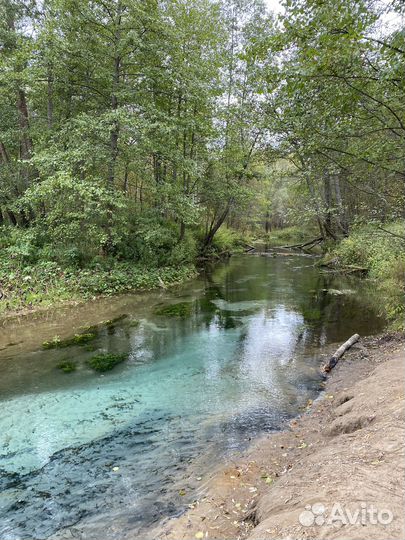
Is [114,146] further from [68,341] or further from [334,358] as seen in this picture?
[334,358]

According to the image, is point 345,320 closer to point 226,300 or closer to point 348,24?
point 226,300

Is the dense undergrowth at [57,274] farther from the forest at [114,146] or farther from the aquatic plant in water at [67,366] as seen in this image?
the aquatic plant in water at [67,366]

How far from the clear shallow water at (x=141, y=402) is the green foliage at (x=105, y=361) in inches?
8.5

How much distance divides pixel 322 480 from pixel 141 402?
12.3 ft

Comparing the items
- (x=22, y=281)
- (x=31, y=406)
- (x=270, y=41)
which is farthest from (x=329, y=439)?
(x=22, y=281)

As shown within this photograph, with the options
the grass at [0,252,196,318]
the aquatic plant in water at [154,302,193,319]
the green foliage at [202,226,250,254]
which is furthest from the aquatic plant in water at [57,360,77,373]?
the green foliage at [202,226,250,254]

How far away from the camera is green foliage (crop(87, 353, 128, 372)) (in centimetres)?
723

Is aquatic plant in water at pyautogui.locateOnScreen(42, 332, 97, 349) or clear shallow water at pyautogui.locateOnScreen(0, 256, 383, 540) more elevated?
aquatic plant in water at pyautogui.locateOnScreen(42, 332, 97, 349)

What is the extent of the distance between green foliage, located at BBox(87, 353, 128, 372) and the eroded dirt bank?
12.9ft

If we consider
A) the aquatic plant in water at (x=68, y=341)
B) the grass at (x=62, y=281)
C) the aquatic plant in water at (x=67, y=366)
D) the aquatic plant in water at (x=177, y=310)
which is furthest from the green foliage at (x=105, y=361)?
the grass at (x=62, y=281)

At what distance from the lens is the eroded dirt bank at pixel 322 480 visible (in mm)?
2199

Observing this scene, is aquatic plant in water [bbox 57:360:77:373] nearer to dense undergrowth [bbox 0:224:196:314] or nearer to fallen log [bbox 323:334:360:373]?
dense undergrowth [bbox 0:224:196:314]

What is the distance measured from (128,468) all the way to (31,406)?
2485mm

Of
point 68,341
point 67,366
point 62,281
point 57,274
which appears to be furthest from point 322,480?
point 57,274
